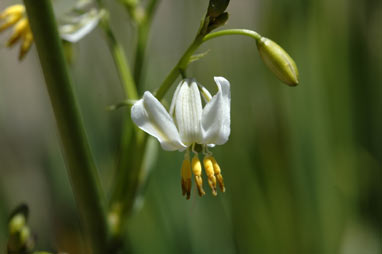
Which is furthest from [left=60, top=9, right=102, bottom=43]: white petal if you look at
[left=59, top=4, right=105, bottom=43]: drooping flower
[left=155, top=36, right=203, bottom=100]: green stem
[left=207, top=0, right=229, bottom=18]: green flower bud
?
[left=207, top=0, right=229, bottom=18]: green flower bud

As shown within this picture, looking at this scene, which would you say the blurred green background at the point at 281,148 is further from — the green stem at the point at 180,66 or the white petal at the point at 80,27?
the green stem at the point at 180,66

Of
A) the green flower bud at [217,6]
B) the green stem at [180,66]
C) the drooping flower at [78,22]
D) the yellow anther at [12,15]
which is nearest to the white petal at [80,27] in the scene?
the drooping flower at [78,22]

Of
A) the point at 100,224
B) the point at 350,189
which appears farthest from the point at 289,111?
the point at 100,224

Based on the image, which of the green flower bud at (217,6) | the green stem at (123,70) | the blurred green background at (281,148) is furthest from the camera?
the blurred green background at (281,148)

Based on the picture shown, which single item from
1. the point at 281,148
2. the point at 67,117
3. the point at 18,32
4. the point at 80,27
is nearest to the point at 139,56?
the point at 80,27

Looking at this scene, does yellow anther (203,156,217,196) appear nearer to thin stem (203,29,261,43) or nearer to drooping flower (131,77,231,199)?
drooping flower (131,77,231,199)

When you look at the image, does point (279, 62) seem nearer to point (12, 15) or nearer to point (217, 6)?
point (217, 6)
